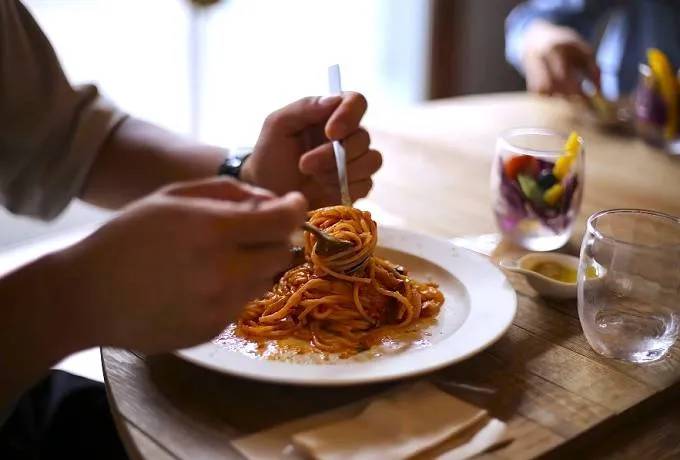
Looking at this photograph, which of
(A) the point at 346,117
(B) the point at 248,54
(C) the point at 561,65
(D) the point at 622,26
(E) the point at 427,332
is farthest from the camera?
(B) the point at 248,54

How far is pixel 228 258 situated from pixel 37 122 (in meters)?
0.69

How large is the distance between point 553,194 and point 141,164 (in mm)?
635

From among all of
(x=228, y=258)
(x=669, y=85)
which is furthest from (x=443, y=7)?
(x=228, y=258)

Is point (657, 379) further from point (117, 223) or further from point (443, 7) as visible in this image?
point (443, 7)

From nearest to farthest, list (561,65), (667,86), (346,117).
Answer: (346,117), (667,86), (561,65)

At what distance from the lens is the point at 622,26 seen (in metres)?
2.54

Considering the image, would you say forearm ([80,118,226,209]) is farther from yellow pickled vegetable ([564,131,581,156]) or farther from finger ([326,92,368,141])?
yellow pickled vegetable ([564,131,581,156])

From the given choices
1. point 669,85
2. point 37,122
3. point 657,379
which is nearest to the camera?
point 657,379

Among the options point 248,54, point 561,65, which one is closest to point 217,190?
point 561,65

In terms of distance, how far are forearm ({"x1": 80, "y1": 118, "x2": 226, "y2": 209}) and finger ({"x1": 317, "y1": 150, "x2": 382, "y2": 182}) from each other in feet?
0.61

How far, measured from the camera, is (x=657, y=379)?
34.7 inches

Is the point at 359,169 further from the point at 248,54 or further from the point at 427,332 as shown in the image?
the point at 248,54

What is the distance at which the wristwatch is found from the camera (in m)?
1.27

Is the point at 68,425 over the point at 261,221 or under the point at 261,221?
under
